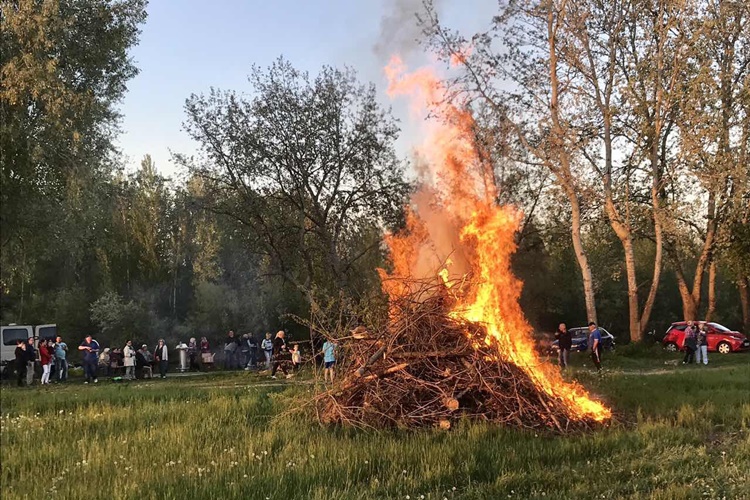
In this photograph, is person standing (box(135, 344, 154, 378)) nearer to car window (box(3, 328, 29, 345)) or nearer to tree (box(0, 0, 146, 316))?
tree (box(0, 0, 146, 316))

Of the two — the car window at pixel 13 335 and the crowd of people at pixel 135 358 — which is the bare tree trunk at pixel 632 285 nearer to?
the crowd of people at pixel 135 358

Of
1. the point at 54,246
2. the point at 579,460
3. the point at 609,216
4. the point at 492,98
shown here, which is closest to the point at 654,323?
the point at 609,216

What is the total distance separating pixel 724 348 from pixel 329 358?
942 inches

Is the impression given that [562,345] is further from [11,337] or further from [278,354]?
[11,337]

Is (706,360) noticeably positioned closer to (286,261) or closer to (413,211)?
(413,211)

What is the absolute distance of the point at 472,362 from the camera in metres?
10.5

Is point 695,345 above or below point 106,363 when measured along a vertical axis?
below

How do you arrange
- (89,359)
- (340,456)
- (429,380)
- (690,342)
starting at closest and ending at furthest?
(340,456) → (429,380) → (89,359) → (690,342)

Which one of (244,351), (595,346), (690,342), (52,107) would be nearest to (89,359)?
(244,351)

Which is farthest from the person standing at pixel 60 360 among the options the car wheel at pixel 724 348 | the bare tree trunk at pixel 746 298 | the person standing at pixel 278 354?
the bare tree trunk at pixel 746 298

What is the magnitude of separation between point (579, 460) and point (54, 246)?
77.7ft

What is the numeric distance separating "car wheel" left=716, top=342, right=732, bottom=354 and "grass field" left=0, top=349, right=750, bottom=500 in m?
20.3

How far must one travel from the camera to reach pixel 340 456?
24.7ft

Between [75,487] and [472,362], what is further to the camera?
[472,362]
